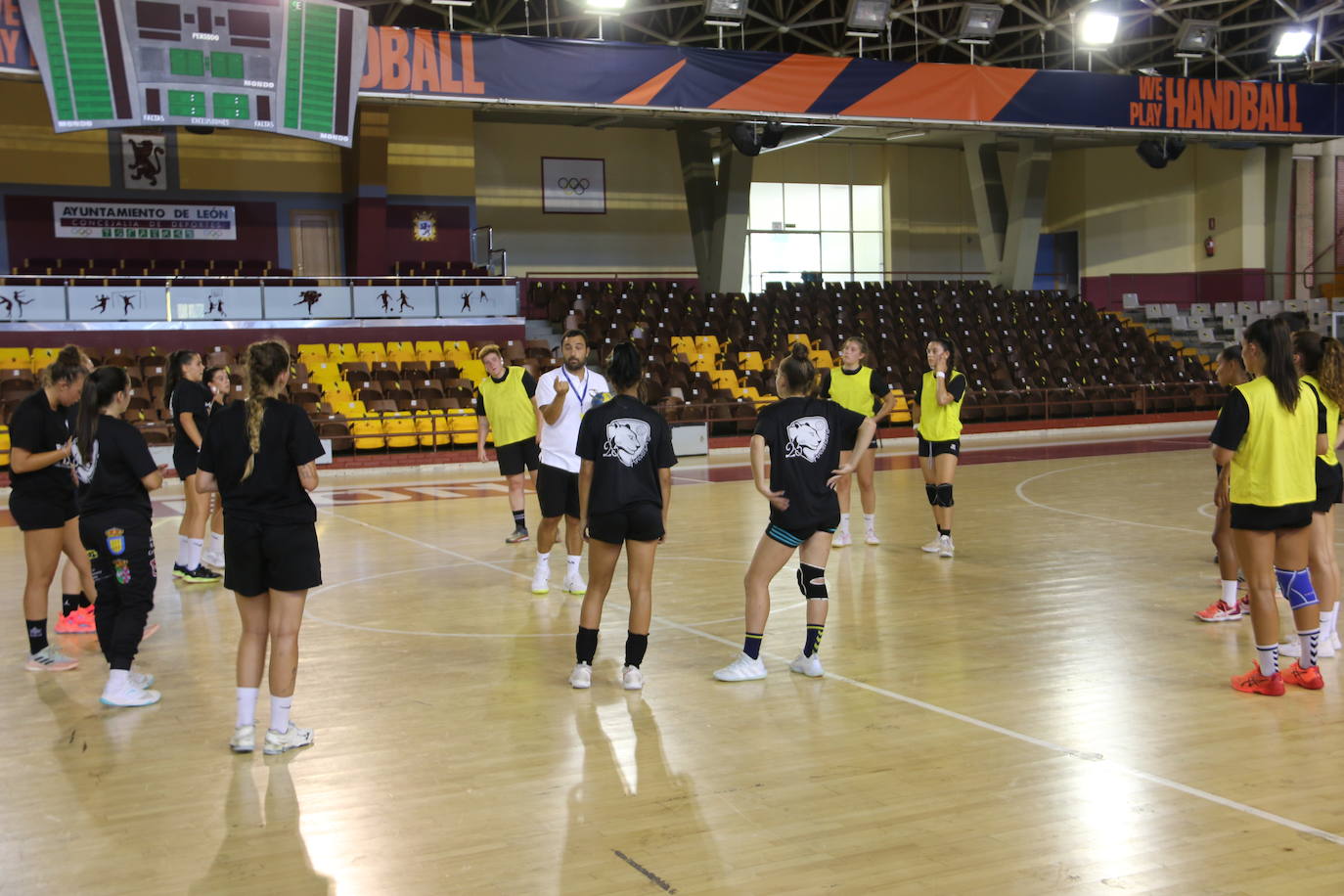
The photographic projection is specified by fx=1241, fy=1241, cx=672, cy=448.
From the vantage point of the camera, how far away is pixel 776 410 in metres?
6.36

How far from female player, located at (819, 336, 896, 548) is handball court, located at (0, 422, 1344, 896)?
1239 mm

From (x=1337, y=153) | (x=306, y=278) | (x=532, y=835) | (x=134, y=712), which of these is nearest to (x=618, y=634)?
(x=134, y=712)

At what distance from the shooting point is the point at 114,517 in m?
6.07

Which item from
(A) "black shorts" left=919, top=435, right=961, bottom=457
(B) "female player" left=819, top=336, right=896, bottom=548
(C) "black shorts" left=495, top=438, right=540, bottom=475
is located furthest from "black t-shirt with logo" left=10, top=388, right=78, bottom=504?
(A) "black shorts" left=919, top=435, right=961, bottom=457

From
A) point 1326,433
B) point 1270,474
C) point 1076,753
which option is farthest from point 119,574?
point 1326,433

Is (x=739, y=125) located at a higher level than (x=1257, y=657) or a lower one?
higher

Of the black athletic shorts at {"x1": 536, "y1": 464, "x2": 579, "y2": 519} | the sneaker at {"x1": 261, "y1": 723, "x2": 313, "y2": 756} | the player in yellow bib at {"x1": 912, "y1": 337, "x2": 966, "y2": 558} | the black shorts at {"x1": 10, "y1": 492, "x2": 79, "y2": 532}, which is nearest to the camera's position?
the sneaker at {"x1": 261, "y1": 723, "x2": 313, "y2": 756}

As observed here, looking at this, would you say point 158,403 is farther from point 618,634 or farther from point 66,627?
point 618,634

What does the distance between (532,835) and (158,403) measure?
1792cm

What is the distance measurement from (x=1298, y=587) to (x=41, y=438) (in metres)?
6.35

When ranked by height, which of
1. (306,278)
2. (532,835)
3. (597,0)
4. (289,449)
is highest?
(597,0)

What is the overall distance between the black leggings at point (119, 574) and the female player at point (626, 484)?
7.14ft

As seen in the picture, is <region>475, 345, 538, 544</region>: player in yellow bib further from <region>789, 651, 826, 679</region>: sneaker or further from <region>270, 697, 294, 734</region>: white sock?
<region>270, 697, 294, 734</region>: white sock

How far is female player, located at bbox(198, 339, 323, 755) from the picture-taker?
5.18m
